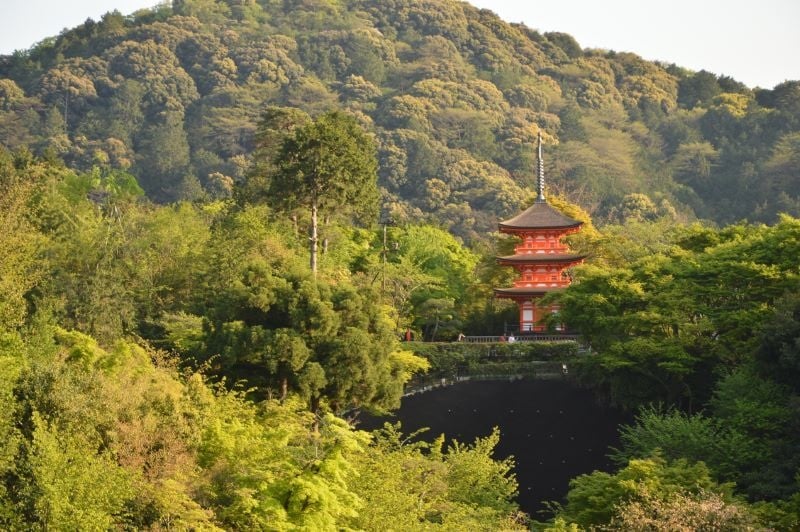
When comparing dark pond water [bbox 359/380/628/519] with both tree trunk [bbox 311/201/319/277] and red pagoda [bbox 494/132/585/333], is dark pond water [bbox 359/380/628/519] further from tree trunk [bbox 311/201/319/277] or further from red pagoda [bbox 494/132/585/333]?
red pagoda [bbox 494/132/585/333]

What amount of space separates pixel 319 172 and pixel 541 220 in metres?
11.0

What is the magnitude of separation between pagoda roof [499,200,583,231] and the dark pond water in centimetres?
773

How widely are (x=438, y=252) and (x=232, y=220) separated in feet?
39.7

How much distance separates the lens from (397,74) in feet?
341

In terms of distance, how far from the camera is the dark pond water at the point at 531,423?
30328 millimetres

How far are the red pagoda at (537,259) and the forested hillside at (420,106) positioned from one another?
84.9ft

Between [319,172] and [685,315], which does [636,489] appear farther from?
[319,172]

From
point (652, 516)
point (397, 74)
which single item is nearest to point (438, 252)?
point (652, 516)

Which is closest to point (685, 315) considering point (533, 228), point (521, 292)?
point (521, 292)

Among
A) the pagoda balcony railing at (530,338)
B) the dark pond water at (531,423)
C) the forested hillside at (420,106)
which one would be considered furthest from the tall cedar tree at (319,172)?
the forested hillside at (420,106)

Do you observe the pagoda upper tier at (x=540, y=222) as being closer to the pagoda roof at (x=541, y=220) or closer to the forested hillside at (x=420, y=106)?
the pagoda roof at (x=541, y=220)

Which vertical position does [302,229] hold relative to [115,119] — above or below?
below

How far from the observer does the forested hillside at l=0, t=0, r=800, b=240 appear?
83.9 meters

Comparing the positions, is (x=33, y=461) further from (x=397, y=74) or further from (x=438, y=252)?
(x=397, y=74)
